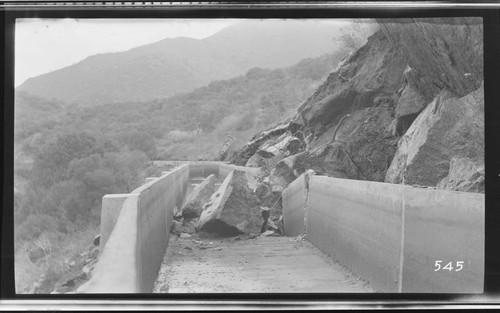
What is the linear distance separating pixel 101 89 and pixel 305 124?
232cm

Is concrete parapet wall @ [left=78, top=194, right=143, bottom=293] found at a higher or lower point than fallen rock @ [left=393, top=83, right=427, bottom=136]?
lower

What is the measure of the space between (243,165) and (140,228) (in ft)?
6.11

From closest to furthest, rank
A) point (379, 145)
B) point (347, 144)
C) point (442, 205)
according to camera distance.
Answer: point (442, 205), point (347, 144), point (379, 145)

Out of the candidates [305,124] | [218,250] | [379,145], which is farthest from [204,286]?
[379,145]

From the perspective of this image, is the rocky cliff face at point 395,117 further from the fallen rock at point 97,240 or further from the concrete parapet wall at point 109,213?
the fallen rock at point 97,240

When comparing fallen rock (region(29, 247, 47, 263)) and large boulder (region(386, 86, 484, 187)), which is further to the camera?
large boulder (region(386, 86, 484, 187))

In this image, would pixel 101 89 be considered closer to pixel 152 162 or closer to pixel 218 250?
pixel 152 162

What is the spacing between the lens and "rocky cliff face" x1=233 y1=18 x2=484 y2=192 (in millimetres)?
6352

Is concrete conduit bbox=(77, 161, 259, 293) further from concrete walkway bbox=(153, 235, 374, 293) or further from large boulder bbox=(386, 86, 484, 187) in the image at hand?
large boulder bbox=(386, 86, 484, 187)

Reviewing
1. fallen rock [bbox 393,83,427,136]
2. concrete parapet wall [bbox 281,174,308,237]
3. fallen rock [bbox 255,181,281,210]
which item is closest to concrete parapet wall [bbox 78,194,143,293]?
fallen rock [bbox 255,181,281,210]

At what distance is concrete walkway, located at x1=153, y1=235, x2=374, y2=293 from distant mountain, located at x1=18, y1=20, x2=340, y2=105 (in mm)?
1676

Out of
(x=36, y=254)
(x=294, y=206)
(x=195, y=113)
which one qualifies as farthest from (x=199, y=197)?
(x=36, y=254)

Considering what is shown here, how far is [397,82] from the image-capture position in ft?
25.0

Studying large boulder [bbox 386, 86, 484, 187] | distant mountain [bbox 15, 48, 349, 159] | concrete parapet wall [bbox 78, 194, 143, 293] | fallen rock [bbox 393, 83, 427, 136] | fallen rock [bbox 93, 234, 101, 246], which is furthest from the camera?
fallen rock [bbox 393, 83, 427, 136]
